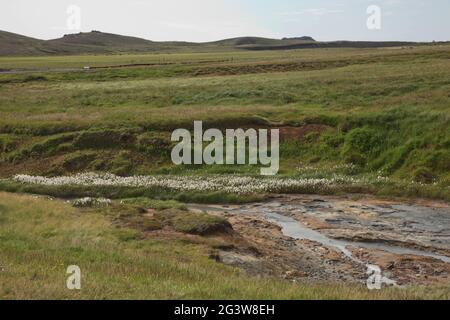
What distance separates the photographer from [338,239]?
82.8ft

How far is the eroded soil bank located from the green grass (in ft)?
8.88

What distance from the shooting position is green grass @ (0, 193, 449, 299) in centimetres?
1193

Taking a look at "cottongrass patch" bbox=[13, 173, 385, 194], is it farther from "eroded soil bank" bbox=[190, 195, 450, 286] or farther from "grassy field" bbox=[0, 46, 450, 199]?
"grassy field" bbox=[0, 46, 450, 199]

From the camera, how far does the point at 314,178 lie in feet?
119

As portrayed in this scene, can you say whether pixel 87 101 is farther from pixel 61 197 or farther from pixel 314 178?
pixel 314 178

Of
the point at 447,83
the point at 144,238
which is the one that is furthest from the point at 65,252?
the point at 447,83

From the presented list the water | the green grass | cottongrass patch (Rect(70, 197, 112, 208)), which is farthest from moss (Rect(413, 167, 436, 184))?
cottongrass patch (Rect(70, 197, 112, 208))

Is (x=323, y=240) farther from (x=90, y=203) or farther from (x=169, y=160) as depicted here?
(x=169, y=160)

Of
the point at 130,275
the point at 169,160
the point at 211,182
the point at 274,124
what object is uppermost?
the point at 274,124

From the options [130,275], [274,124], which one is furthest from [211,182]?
[130,275]

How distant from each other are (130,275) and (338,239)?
43.9 ft
